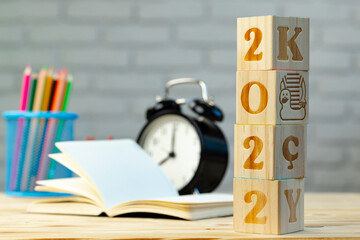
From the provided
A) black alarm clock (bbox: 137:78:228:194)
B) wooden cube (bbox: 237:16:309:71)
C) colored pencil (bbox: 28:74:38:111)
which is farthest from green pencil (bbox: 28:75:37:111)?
wooden cube (bbox: 237:16:309:71)

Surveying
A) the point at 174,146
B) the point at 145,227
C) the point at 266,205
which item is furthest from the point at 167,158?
the point at 266,205

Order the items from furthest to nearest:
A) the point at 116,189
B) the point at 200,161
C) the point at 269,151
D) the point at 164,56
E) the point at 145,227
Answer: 1. the point at 164,56
2. the point at 200,161
3. the point at 116,189
4. the point at 145,227
5. the point at 269,151

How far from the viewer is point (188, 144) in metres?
1.67

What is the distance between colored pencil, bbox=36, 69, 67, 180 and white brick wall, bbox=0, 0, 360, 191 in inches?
31.0

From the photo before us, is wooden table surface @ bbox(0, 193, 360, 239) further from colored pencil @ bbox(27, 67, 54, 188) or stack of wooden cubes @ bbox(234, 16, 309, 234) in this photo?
colored pencil @ bbox(27, 67, 54, 188)

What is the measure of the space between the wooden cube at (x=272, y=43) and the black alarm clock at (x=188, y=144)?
0.60 m

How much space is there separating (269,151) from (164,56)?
1531 mm

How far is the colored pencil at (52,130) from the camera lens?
1671 millimetres

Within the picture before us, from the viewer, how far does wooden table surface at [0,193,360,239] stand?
1041mm

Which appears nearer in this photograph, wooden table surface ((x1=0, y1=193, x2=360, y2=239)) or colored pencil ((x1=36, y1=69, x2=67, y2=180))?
wooden table surface ((x1=0, y1=193, x2=360, y2=239))

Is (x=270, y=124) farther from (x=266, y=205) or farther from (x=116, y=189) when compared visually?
(x=116, y=189)

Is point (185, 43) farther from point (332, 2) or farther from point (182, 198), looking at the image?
point (182, 198)

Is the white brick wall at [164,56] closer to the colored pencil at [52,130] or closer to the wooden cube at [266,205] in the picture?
the colored pencil at [52,130]

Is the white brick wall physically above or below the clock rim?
above
